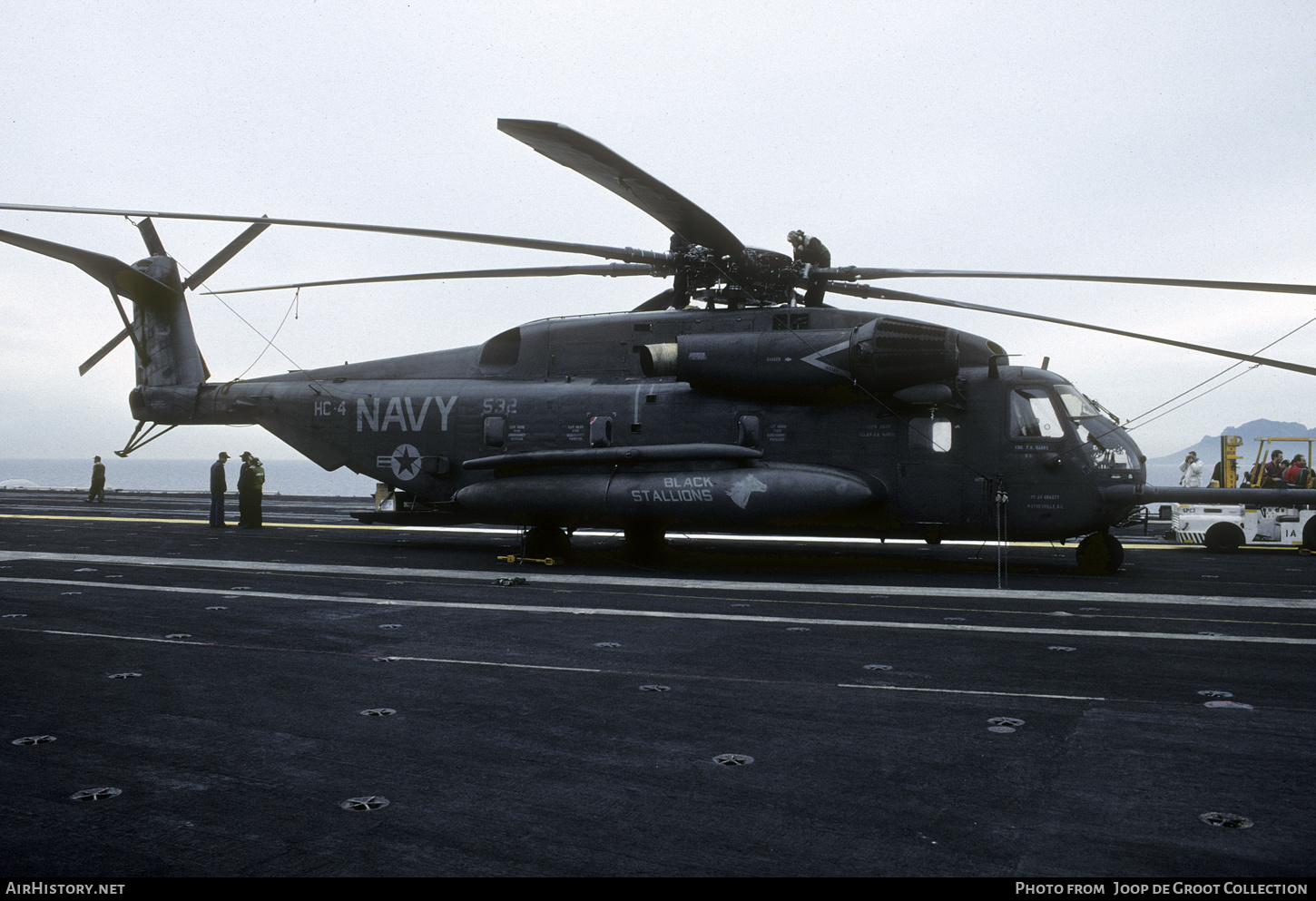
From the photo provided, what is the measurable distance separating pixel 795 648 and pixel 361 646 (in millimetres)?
3577

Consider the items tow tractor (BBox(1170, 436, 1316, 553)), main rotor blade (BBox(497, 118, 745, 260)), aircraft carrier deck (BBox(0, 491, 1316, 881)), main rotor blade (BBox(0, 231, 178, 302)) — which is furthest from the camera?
tow tractor (BBox(1170, 436, 1316, 553))

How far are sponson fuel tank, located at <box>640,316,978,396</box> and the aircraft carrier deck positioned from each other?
3325 mm

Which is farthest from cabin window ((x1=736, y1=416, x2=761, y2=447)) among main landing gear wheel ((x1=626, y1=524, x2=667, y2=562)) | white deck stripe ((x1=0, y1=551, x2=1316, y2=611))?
white deck stripe ((x1=0, y1=551, x2=1316, y2=611))

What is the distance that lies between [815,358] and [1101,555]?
193 inches

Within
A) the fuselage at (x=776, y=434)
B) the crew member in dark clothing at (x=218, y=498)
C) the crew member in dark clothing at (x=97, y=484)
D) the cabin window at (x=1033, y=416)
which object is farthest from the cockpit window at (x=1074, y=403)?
the crew member in dark clothing at (x=97, y=484)

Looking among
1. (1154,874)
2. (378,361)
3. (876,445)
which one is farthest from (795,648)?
(378,361)

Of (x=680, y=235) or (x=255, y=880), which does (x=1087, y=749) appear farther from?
(x=680, y=235)

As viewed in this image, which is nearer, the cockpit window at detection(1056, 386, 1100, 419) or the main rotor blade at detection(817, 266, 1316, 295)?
the main rotor blade at detection(817, 266, 1316, 295)

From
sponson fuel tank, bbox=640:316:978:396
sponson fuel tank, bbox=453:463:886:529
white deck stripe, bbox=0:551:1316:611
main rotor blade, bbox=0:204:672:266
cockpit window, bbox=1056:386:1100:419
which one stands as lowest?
white deck stripe, bbox=0:551:1316:611

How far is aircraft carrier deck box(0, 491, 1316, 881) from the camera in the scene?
3148mm

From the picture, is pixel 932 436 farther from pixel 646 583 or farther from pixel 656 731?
pixel 656 731

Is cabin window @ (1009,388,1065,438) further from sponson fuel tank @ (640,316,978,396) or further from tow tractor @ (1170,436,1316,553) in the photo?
tow tractor @ (1170,436,1316,553)

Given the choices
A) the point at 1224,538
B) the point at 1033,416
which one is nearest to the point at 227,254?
the point at 1033,416

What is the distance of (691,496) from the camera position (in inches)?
488
